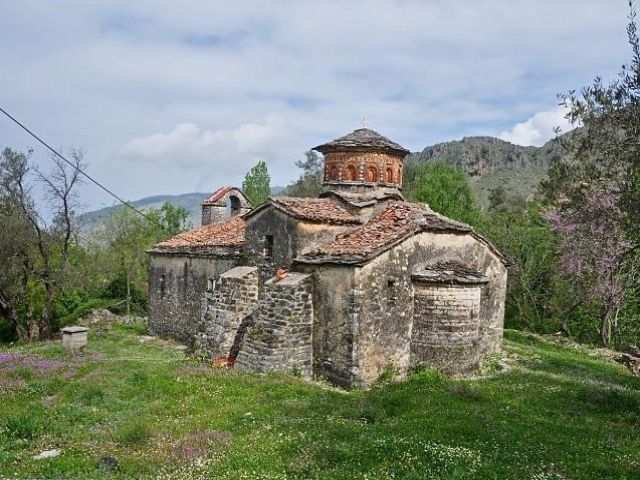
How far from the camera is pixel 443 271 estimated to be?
611 inches

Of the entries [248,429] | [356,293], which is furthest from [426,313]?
[248,429]

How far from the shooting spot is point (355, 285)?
14.5m

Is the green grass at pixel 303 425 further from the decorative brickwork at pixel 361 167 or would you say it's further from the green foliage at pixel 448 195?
the green foliage at pixel 448 195

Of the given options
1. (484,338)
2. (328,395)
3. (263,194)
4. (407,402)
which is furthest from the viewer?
(263,194)

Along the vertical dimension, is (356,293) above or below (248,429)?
above

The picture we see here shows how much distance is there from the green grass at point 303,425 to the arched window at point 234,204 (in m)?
12.5

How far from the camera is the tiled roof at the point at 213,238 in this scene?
2047 centimetres

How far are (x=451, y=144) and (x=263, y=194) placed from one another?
75016 millimetres

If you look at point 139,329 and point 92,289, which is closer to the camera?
point 139,329

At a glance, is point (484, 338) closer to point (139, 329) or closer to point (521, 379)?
point (521, 379)

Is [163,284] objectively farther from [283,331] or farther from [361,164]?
[283,331]

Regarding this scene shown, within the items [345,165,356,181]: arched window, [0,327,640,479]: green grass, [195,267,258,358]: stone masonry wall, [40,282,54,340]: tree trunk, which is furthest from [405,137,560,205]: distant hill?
[0,327,640,479]: green grass

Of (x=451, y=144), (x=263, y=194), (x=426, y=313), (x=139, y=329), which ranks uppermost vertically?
(x=451, y=144)

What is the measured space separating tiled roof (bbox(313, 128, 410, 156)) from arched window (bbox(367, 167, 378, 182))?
2.31ft
